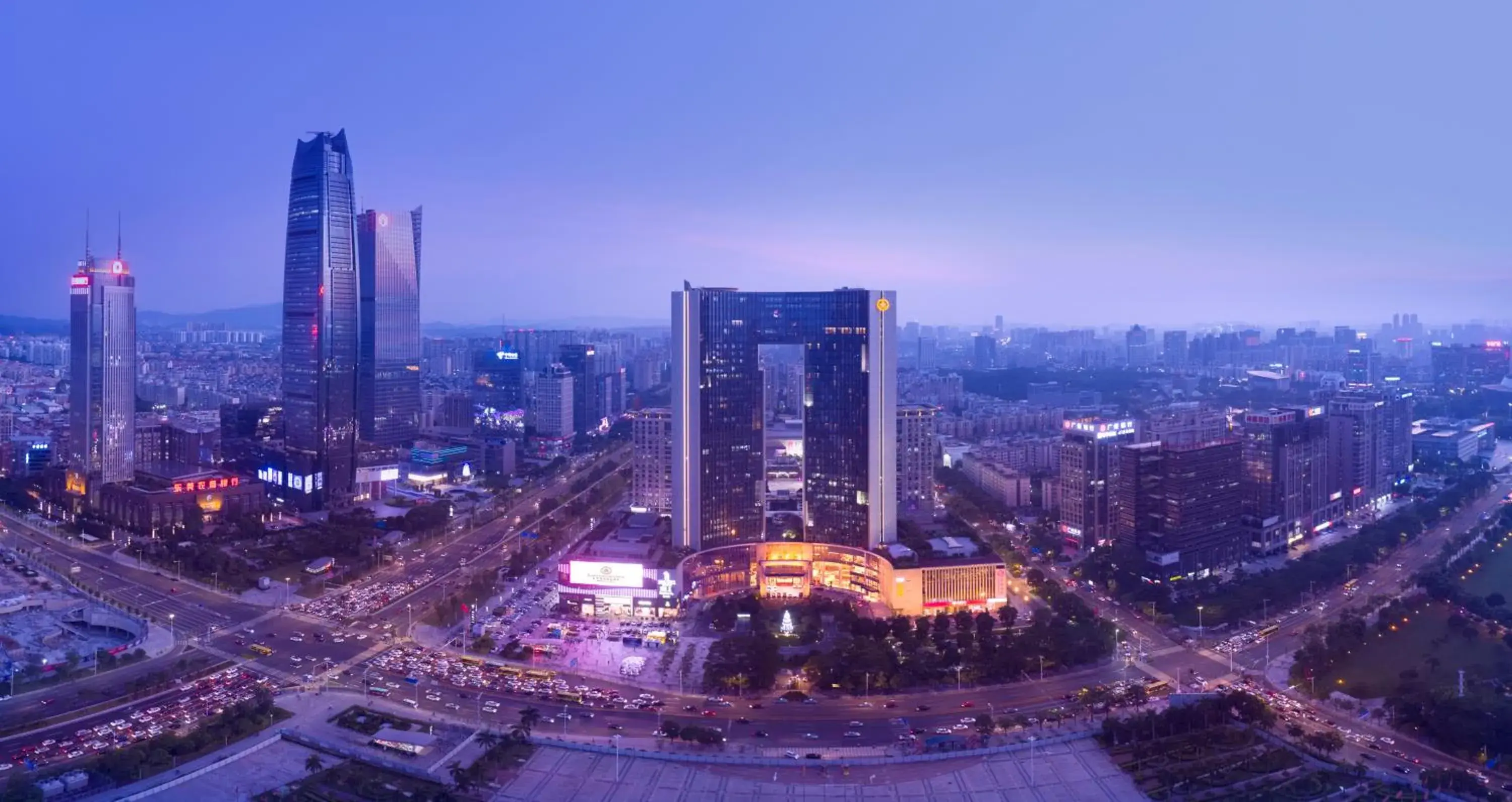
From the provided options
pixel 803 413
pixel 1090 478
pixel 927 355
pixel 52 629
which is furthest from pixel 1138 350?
pixel 52 629

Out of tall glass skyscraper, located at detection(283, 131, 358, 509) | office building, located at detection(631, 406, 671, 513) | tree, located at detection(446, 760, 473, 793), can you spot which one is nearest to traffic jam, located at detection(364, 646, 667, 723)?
tree, located at detection(446, 760, 473, 793)

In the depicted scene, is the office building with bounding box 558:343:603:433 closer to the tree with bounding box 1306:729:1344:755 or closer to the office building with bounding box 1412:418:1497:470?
the office building with bounding box 1412:418:1497:470

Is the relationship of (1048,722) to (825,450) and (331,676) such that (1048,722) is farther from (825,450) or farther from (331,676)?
(331,676)

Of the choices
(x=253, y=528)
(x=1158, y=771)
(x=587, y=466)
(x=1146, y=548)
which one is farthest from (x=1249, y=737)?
(x=587, y=466)

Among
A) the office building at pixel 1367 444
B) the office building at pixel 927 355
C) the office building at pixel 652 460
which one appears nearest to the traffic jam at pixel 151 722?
the office building at pixel 652 460

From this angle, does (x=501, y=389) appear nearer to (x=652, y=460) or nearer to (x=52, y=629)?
(x=652, y=460)

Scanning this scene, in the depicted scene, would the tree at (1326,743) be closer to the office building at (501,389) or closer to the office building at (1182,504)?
the office building at (1182,504)
